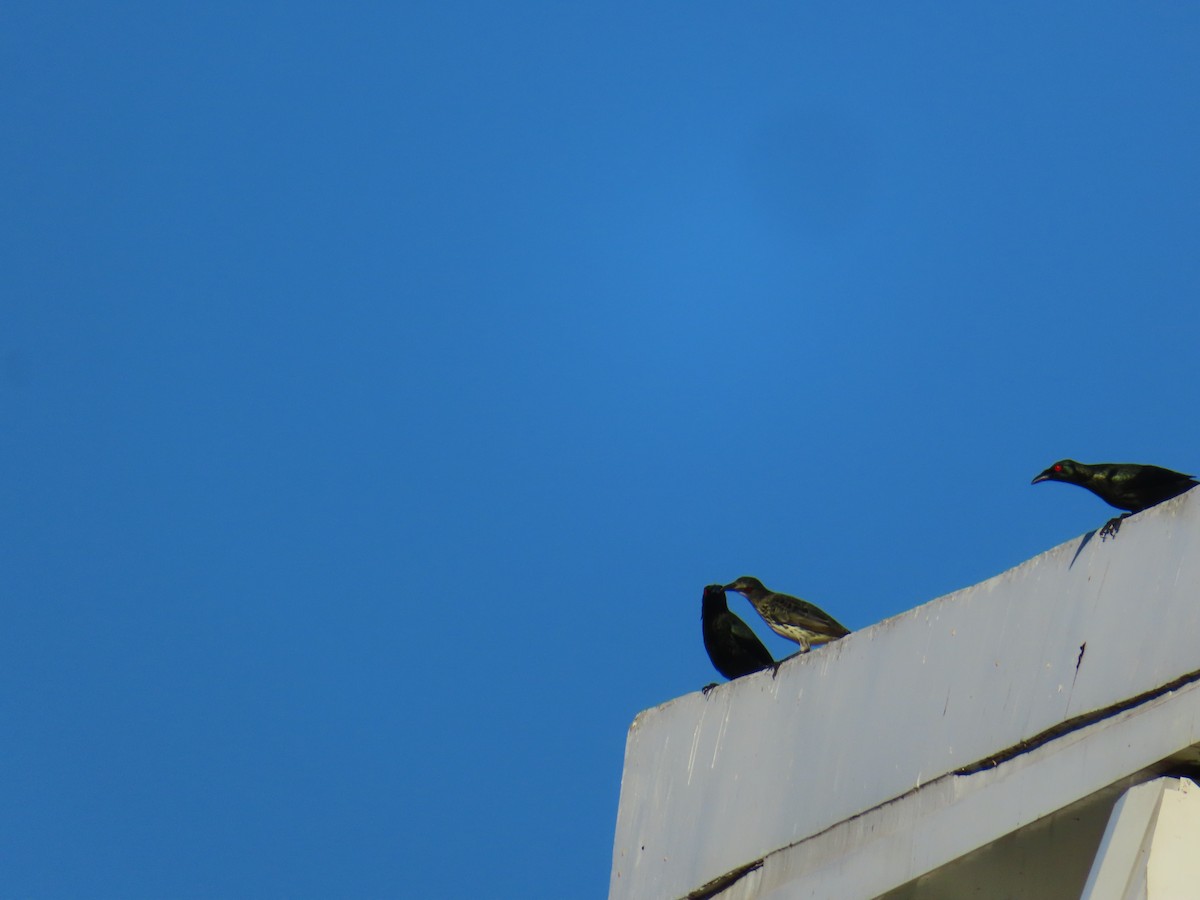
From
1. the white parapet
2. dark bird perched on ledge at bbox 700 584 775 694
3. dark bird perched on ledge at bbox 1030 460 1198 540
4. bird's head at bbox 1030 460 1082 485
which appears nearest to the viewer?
the white parapet

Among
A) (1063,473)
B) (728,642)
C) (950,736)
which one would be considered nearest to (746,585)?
(728,642)

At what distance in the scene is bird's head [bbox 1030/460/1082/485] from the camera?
31.0 feet

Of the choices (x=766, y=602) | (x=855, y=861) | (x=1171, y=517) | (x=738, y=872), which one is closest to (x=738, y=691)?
(x=738, y=872)

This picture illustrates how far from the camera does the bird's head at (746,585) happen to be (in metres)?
13.4

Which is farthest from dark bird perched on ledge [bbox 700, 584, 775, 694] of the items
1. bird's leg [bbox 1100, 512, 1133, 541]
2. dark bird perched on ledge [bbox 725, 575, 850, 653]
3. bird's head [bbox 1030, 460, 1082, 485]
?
bird's leg [bbox 1100, 512, 1133, 541]

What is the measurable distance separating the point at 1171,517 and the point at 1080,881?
1425 millimetres

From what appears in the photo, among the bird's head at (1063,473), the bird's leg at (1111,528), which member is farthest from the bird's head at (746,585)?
the bird's leg at (1111,528)

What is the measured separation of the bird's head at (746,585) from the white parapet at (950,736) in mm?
4468

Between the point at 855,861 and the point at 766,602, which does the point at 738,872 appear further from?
the point at 766,602

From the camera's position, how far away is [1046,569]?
674cm

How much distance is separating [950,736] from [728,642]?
5.93 meters

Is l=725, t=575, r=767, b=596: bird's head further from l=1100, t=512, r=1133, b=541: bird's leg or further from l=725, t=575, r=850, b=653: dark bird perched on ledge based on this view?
l=1100, t=512, r=1133, b=541: bird's leg

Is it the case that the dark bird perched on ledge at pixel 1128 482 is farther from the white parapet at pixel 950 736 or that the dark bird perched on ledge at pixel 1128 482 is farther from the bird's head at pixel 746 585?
the bird's head at pixel 746 585

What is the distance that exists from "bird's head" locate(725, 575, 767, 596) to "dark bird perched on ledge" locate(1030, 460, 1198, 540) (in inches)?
165
